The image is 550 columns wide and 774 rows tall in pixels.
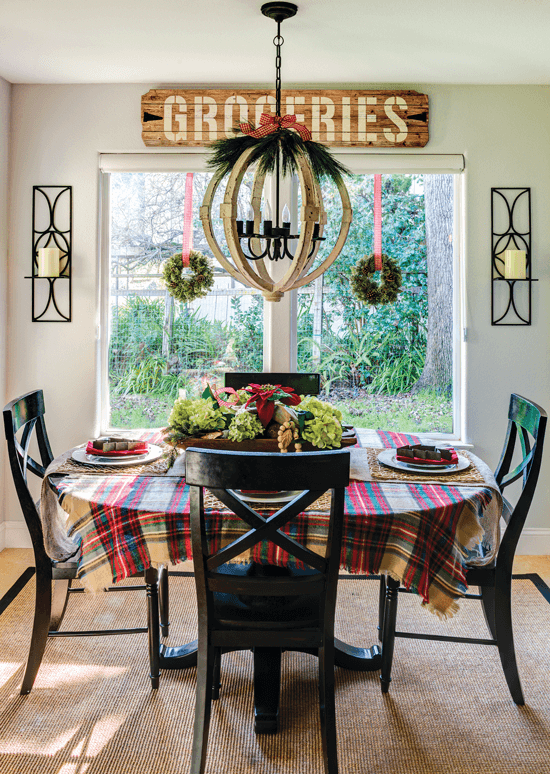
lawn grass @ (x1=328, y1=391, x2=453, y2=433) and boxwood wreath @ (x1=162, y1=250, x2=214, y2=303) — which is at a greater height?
boxwood wreath @ (x1=162, y1=250, x2=214, y2=303)

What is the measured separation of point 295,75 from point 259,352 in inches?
56.7

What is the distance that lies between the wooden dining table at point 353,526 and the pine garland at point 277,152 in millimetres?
956

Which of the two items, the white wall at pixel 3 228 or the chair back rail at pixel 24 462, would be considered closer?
the chair back rail at pixel 24 462

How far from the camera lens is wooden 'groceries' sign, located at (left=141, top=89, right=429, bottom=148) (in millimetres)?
3445

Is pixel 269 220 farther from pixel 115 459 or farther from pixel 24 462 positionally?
pixel 24 462

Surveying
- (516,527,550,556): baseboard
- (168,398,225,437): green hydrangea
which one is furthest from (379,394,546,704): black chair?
(516,527,550,556): baseboard

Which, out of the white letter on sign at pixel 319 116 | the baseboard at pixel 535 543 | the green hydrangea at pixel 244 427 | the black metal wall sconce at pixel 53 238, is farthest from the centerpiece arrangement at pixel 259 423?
the baseboard at pixel 535 543

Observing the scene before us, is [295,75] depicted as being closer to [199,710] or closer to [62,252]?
[62,252]

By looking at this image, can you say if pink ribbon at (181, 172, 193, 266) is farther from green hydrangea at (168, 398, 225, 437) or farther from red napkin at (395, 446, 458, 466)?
red napkin at (395, 446, 458, 466)

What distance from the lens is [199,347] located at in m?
3.72

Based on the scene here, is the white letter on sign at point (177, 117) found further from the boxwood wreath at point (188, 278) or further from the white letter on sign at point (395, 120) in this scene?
the white letter on sign at point (395, 120)

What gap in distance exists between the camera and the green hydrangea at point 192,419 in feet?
6.96

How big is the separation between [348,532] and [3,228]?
8.94 feet

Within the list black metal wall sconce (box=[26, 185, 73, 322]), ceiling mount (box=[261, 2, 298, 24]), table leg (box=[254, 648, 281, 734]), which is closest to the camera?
table leg (box=[254, 648, 281, 734])
